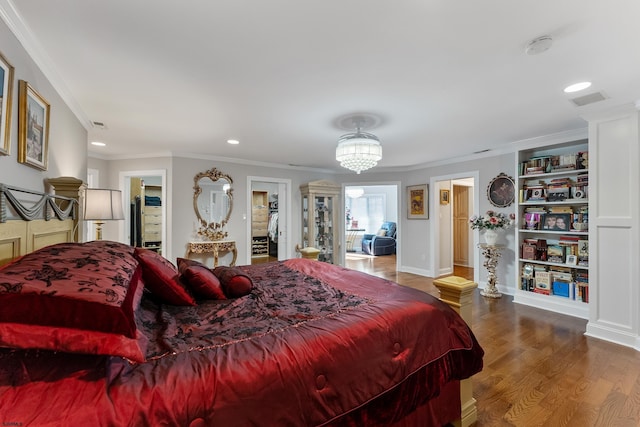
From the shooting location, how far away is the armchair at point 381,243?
28.3 feet

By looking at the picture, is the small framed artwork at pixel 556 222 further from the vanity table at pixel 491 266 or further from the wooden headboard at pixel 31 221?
the wooden headboard at pixel 31 221

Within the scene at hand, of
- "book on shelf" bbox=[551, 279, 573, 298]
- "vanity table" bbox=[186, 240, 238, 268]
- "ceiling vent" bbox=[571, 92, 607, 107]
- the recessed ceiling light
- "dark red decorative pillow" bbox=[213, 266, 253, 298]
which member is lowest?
"book on shelf" bbox=[551, 279, 573, 298]

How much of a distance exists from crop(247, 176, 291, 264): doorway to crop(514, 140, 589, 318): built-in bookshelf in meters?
3.97

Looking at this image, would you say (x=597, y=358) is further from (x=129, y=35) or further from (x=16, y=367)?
(x=129, y=35)

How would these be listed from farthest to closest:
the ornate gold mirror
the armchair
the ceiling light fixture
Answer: the armchair
the ornate gold mirror
the ceiling light fixture

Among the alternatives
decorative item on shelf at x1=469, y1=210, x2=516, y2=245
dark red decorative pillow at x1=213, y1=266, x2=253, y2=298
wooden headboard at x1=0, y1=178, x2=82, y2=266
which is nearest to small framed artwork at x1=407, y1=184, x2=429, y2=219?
decorative item on shelf at x1=469, y1=210, x2=516, y2=245

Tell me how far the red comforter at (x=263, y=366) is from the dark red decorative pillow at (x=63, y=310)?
3.4 inches

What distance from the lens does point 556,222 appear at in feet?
12.5

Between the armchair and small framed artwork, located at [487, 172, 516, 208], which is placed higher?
small framed artwork, located at [487, 172, 516, 208]

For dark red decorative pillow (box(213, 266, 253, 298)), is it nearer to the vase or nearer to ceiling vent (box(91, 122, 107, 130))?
ceiling vent (box(91, 122, 107, 130))

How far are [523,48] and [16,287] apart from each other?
8.86ft


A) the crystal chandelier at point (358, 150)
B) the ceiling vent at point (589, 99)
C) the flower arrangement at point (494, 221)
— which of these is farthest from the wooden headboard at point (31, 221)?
the flower arrangement at point (494, 221)

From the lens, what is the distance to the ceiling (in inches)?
58.1

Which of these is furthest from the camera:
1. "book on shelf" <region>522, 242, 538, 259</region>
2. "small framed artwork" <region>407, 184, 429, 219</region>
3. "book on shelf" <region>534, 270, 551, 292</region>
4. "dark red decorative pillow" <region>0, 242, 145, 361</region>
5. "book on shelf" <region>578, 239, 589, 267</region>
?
"small framed artwork" <region>407, 184, 429, 219</region>
